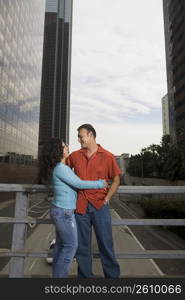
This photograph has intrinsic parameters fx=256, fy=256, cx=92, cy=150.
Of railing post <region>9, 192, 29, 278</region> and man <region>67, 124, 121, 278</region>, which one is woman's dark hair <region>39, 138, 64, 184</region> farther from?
railing post <region>9, 192, 29, 278</region>

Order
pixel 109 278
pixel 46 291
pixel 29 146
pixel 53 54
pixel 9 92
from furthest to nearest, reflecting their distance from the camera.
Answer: pixel 53 54
pixel 29 146
pixel 9 92
pixel 109 278
pixel 46 291

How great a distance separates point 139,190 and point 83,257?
1056 millimetres

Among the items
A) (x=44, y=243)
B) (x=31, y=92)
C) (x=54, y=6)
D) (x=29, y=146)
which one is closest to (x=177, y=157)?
(x=44, y=243)

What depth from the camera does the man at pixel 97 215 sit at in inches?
119

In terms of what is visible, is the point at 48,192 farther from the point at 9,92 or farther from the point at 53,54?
the point at 53,54

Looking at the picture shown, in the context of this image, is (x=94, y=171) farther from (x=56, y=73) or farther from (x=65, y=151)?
(x=56, y=73)

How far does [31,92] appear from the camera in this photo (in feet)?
227

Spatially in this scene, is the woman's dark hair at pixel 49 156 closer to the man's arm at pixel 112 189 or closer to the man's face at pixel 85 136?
the man's face at pixel 85 136

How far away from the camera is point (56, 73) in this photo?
181375mm

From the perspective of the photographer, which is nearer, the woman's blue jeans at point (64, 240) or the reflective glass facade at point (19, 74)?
the woman's blue jeans at point (64, 240)

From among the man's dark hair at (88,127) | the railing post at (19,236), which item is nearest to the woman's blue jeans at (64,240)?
the railing post at (19,236)

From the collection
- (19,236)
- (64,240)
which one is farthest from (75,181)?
(19,236)

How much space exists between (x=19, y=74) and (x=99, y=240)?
58.6m

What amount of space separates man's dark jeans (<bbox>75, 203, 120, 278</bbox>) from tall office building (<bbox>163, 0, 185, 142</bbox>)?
64.1 m
